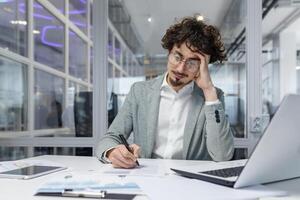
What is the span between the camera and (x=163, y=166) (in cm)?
121

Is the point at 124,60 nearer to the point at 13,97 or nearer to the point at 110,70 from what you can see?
the point at 110,70

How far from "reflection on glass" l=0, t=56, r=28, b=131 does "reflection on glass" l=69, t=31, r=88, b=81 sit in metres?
0.41

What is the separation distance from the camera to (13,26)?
2.90 metres

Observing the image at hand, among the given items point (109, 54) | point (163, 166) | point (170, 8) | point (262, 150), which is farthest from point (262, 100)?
point (262, 150)

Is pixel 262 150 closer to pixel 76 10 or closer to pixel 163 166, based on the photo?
pixel 163 166

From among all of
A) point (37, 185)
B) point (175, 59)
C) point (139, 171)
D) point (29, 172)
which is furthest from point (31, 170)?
point (175, 59)

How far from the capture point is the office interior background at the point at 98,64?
2.71 meters

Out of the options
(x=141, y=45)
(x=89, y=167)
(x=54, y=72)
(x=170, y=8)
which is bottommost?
(x=89, y=167)

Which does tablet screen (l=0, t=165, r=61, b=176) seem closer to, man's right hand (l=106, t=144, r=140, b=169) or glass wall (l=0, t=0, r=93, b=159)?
man's right hand (l=106, t=144, r=140, b=169)

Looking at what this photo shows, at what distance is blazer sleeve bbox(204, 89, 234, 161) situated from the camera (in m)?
1.40

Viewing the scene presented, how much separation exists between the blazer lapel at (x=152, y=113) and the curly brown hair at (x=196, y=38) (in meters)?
0.22

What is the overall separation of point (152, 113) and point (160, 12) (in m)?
1.59

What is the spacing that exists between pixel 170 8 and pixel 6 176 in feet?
7.24

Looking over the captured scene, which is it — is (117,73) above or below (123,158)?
above
